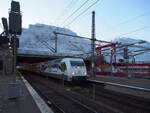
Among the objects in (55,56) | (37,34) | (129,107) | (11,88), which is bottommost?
(129,107)

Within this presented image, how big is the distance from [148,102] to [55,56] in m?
33.3

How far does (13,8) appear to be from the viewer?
283 inches

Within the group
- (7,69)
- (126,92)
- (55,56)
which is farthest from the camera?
(55,56)

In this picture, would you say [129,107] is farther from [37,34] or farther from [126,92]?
[37,34]

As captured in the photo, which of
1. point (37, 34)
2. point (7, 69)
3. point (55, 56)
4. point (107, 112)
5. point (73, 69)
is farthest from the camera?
point (37, 34)

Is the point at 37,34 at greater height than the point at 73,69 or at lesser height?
greater

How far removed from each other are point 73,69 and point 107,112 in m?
8.93

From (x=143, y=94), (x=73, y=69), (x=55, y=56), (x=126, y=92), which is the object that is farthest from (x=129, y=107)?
(x=55, y=56)

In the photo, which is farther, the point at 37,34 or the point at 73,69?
the point at 37,34

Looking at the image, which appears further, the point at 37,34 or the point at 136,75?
the point at 37,34

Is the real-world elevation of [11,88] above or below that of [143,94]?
above

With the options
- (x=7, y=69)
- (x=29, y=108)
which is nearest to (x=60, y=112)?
(x=29, y=108)

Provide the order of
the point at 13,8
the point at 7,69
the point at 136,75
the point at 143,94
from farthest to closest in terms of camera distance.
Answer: the point at 7,69 → the point at 136,75 → the point at 143,94 → the point at 13,8

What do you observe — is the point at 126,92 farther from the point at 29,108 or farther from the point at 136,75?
the point at 136,75
